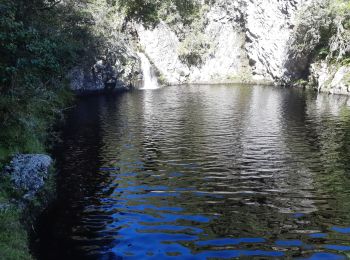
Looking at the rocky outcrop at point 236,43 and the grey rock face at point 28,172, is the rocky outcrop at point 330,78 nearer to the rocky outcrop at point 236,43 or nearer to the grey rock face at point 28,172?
the rocky outcrop at point 236,43

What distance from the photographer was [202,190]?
68.0 ft

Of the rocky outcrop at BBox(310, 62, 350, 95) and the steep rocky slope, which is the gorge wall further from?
the rocky outcrop at BBox(310, 62, 350, 95)

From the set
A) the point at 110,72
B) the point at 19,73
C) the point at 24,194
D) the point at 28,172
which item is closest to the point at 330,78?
the point at 110,72

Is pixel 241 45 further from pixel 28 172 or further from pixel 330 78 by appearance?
pixel 28 172

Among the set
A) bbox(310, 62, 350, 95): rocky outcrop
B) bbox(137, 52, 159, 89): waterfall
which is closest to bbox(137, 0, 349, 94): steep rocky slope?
bbox(310, 62, 350, 95): rocky outcrop

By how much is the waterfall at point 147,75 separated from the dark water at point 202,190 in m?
40.5

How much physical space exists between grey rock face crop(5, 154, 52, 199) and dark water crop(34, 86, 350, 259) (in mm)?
1606

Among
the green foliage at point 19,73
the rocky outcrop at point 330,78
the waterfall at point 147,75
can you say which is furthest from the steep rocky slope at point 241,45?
the green foliage at point 19,73

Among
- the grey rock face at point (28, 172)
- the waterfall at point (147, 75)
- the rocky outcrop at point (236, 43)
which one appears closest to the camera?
the grey rock face at point (28, 172)

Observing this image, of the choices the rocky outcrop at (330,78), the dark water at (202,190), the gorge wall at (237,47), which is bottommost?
the dark water at (202,190)

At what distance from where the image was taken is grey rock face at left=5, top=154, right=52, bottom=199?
1705 centimetres

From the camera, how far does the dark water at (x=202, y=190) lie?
15.0m

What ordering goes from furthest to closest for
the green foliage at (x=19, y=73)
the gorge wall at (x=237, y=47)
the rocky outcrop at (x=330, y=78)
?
the gorge wall at (x=237, y=47)
the rocky outcrop at (x=330, y=78)
the green foliage at (x=19, y=73)

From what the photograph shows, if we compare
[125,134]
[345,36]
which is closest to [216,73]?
[345,36]
